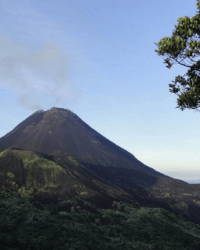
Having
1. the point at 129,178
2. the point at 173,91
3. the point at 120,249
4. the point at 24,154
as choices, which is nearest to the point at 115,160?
the point at 129,178

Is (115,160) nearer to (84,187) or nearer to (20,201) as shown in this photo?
(84,187)

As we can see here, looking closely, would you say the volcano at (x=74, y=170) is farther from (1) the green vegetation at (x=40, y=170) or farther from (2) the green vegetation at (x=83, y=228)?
(2) the green vegetation at (x=83, y=228)

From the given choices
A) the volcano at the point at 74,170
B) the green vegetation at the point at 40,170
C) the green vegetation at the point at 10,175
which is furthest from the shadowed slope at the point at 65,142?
the green vegetation at the point at 10,175

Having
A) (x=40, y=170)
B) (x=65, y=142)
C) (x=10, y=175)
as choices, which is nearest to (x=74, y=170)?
(x=40, y=170)

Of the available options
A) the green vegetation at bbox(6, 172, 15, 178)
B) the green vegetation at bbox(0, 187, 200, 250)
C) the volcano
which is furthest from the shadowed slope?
the green vegetation at bbox(0, 187, 200, 250)

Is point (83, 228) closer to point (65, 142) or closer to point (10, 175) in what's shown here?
point (10, 175)

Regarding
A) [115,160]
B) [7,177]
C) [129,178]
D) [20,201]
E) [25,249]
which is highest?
[115,160]
